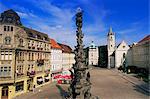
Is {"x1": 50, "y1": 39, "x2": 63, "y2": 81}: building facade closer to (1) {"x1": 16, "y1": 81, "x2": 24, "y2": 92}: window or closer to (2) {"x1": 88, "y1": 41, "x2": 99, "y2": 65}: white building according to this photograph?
(1) {"x1": 16, "y1": 81, "x2": 24, "y2": 92}: window

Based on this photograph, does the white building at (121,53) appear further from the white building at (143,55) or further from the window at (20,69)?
the window at (20,69)

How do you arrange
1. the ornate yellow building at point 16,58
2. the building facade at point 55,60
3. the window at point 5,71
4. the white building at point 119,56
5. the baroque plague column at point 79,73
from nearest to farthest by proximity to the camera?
the baroque plague column at point 79,73 → the window at point 5,71 → the ornate yellow building at point 16,58 → the building facade at point 55,60 → the white building at point 119,56

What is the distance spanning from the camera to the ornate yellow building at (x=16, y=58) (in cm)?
3588

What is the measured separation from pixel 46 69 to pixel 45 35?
30.2ft

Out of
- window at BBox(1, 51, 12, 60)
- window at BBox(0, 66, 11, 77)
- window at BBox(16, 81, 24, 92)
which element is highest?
window at BBox(1, 51, 12, 60)

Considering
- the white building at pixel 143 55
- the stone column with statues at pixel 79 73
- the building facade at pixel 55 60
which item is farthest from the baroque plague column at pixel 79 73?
the white building at pixel 143 55

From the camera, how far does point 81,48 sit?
2455cm

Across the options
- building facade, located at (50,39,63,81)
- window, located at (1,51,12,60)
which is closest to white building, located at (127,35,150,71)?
building facade, located at (50,39,63,81)

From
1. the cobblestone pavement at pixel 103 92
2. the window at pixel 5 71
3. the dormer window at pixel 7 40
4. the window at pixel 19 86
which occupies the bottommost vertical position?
the cobblestone pavement at pixel 103 92

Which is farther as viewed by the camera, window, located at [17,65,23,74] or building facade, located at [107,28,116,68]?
building facade, located at [107,28,116,68]

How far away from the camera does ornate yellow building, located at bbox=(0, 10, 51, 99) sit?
3588 centimetres

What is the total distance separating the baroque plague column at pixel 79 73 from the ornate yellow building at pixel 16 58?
1573 centimetres

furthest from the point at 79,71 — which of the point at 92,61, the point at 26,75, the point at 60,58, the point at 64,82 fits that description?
the point at 92,61

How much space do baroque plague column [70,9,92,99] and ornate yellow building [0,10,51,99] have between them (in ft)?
51.6
